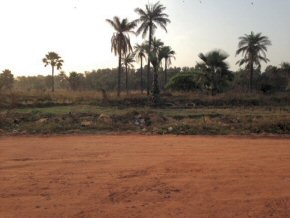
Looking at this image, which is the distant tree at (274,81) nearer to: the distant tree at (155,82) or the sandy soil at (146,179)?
the distant tree at (155,82)

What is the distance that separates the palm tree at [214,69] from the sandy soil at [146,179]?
2881cm

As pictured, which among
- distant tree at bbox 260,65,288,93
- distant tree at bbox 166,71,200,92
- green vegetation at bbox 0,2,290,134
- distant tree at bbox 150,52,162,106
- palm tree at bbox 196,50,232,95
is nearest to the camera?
green vegetation at bbox 0,2,290,134

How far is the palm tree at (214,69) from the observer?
41.0m

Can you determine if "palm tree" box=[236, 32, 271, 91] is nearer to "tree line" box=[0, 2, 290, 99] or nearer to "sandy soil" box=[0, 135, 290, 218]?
"tree line" box=[0, 2, 290, 99]

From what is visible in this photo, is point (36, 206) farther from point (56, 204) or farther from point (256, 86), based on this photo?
point (256, 86)

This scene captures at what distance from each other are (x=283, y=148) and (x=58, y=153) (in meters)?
6.41

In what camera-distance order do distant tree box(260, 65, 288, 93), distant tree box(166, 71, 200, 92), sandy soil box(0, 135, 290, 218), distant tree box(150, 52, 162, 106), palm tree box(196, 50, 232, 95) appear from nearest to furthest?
sandy soil box(0, 135, 290, 218) < distant tree box(150, 52, 162, 106) < palm tree box(196, 50, 232, 95) < distant tree box(166, 71, 200, 92) < distant tree box(260, 65, 288, 93)

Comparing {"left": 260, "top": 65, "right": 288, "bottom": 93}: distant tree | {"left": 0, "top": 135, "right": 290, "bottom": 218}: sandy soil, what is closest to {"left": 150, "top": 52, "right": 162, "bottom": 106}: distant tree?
{"left": 260, "top": 65, "right": 288, "bottom": 93}: distant tree

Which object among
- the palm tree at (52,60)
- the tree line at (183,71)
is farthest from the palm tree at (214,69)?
the palm tree at (52,60)

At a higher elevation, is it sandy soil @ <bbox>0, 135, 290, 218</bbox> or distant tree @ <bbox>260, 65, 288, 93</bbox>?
distant tree @ <bbox>260, 65, 288, 93</bbox>

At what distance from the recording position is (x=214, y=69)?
4175 cm

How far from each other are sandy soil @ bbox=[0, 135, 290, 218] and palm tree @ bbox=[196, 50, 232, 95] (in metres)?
28.8

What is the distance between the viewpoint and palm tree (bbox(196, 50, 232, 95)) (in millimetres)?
40969

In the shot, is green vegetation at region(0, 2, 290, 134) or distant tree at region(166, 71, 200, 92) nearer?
green vegetation at region(0, 2, 290, 134)
